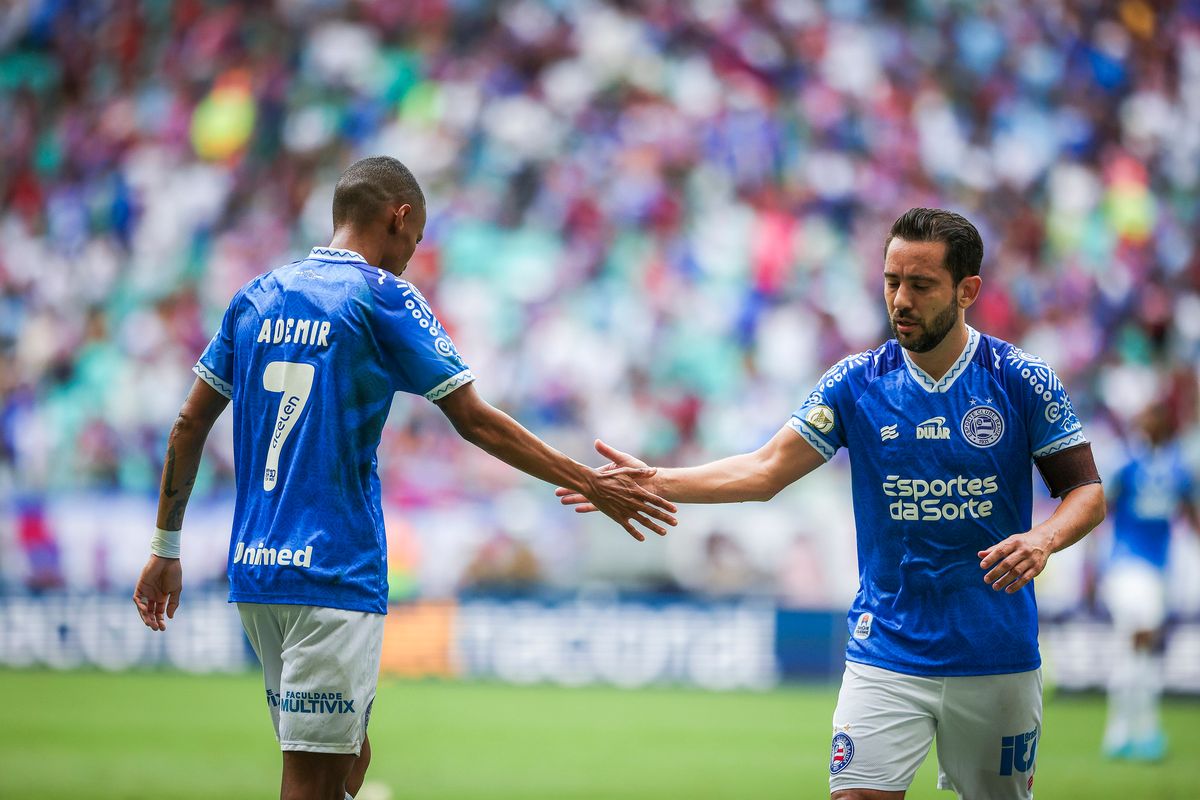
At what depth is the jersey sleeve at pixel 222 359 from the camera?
502cm

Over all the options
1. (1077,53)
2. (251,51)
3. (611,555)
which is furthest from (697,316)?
(251,51)

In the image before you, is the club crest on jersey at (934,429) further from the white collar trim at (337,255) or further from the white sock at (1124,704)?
the white sock at (1124,704)

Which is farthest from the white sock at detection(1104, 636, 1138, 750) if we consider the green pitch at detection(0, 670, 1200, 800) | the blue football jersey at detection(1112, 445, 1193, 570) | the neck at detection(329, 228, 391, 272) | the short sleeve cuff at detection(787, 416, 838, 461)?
the neck at detection(329, 228, 391, 272)

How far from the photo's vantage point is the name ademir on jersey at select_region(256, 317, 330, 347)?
476 centimetres

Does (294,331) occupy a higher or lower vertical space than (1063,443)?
higher

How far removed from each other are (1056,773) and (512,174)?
14.8 m

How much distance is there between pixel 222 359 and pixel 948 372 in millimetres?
2707

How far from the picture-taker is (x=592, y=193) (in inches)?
867

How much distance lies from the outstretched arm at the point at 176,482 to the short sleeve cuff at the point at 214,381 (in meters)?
0.03

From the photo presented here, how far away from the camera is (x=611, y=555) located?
15992 mm

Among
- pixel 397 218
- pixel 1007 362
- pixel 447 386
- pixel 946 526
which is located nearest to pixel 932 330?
pixel 1007 362

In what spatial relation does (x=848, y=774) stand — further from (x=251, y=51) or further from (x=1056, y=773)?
(x=251, y=51)

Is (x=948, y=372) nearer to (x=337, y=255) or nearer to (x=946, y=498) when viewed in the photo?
(x=946, y=498)

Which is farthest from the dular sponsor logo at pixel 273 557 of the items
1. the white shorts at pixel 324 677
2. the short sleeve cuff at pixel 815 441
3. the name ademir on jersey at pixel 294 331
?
the short sleeve cuff at pixel 815 441
